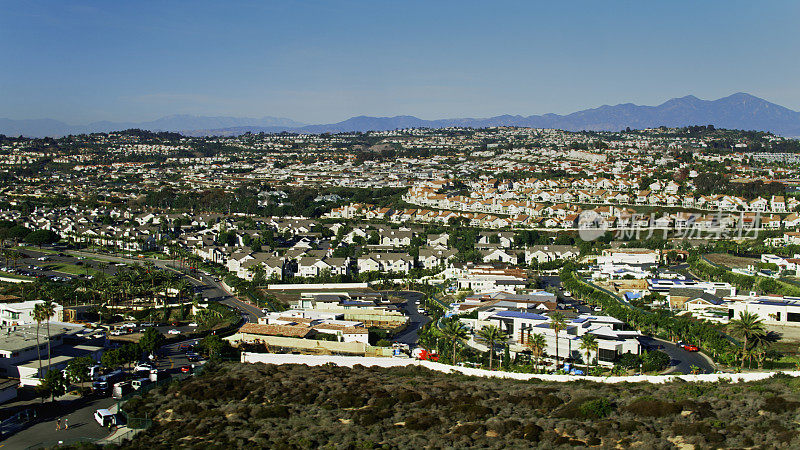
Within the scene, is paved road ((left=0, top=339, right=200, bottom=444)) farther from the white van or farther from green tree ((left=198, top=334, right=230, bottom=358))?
green tree ((left=198, top=334, right=230, bottom=358))

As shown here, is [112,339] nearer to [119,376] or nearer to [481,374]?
[119,376]

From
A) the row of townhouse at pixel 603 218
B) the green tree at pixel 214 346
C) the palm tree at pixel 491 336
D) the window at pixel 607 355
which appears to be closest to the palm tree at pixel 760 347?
the window at pixel 607 355

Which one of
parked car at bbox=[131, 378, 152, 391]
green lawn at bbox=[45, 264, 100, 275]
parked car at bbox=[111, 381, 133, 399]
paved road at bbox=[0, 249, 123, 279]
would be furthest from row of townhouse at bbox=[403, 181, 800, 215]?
parked car at bbox=[111, 381, 133, 399]

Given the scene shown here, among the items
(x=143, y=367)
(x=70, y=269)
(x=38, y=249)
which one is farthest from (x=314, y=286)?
(x=38, y=249)

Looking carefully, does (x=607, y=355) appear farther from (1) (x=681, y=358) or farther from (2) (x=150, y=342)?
(2) (x=150, y=342)

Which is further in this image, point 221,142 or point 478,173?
point 221,142

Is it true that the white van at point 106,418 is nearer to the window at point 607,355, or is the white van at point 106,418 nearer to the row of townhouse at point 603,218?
the window at point 607,355

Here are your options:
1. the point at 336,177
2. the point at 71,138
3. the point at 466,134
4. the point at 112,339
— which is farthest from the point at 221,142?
the point at 112,339
